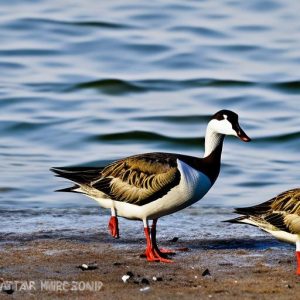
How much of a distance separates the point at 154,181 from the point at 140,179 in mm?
187

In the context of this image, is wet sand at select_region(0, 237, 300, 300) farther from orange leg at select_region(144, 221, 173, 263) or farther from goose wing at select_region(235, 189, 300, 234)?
goose wing at select_region(235, 189, 300, 234)

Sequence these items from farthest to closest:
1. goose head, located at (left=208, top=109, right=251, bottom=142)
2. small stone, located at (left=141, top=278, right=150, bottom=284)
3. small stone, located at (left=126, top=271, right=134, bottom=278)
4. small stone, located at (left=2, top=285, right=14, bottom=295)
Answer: goose head, located at (left=208, top=109, right=251, bottom=142), small stone, located at (left=126, top=271, right=134, bottom=278), small stone, located at (left=141, top=278, right=150, bottom=284), small stone, located at (left=2, top=285, right=14, bottom=295)

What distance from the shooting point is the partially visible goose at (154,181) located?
11.1m

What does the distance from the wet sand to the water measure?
1114 mm

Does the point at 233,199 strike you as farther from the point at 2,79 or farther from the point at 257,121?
the point at 2,79

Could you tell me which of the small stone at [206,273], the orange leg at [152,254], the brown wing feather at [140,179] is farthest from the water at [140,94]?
the small stone at [206,273]

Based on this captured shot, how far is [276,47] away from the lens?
26.9 metres

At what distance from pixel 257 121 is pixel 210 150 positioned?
33.9ft

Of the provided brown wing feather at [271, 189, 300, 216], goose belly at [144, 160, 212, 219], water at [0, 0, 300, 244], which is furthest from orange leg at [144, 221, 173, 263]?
water at [0, 0, 300, 244]

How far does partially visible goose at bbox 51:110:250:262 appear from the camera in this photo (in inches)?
437

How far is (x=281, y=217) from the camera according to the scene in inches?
417

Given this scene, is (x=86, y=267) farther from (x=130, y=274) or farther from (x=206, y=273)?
(x=206, y=273)

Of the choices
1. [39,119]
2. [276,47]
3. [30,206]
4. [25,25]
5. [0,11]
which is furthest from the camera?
[0,11]

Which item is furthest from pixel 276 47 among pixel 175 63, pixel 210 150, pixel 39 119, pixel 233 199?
pixel 210 150
